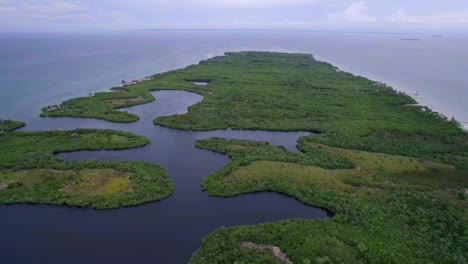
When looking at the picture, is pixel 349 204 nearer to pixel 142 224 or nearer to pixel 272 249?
pixel 272 249

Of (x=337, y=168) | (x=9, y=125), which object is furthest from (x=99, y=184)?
(x=9, y=125)

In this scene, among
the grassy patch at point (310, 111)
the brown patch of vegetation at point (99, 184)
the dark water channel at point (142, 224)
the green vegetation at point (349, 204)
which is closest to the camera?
the green vegetation at point (349, 204)

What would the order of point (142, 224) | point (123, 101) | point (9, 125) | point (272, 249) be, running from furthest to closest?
point (123, 101) < point (9, 125) < point (142, 224) < point (272, 249)

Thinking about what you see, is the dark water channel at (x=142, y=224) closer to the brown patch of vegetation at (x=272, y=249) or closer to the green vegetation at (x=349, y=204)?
the green vegetation at (x=349, y=204)

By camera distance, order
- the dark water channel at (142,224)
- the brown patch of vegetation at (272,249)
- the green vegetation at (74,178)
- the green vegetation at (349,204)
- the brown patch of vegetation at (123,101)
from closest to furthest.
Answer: the brown patch of vegetation at (272,249)
the green vegetation at (349,204)
the dark water channel at (142,224)
the green vegetation at (74,178)
the brown patch of vegetation at (123,101)

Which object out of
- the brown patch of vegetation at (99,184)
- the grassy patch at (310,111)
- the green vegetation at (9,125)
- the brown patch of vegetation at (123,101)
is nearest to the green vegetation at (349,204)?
the grassy patch at (310,111)
